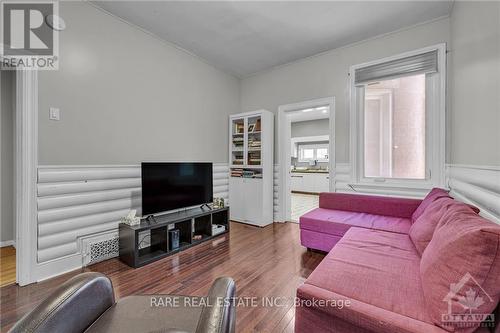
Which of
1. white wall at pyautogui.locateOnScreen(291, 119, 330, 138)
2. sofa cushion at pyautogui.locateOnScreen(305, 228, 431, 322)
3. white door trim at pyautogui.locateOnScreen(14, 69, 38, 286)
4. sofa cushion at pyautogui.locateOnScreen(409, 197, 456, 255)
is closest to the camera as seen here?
sofa cushion at pyautogui.locateOnScreen(305, 228, 431, 322)

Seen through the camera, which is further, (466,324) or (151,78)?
(151,78)

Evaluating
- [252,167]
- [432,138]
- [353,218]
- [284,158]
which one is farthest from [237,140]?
[432,138]

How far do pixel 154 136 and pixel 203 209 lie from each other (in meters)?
1.25

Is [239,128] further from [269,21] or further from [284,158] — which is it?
[269,21]

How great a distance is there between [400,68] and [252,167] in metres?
2.60

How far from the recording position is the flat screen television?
2664 mm

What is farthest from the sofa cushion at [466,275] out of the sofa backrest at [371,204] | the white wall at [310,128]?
the white wall at [310,128]

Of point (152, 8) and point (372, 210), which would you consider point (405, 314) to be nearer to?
point (372, 210)

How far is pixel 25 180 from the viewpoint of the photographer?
2.05 meters

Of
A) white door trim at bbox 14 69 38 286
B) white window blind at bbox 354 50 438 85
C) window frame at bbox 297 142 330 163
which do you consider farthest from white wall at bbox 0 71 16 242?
window frame at bbox 297 142 330 163

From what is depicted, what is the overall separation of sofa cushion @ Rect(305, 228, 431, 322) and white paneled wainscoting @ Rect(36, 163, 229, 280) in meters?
2.33

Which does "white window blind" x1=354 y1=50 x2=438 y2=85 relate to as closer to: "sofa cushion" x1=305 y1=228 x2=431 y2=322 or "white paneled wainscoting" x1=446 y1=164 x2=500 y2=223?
"white paneled wainscoting" x1=446 y1=164 x2=500 y2=223

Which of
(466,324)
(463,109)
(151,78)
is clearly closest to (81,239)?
(151,78)

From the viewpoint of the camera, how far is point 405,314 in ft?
3.45
